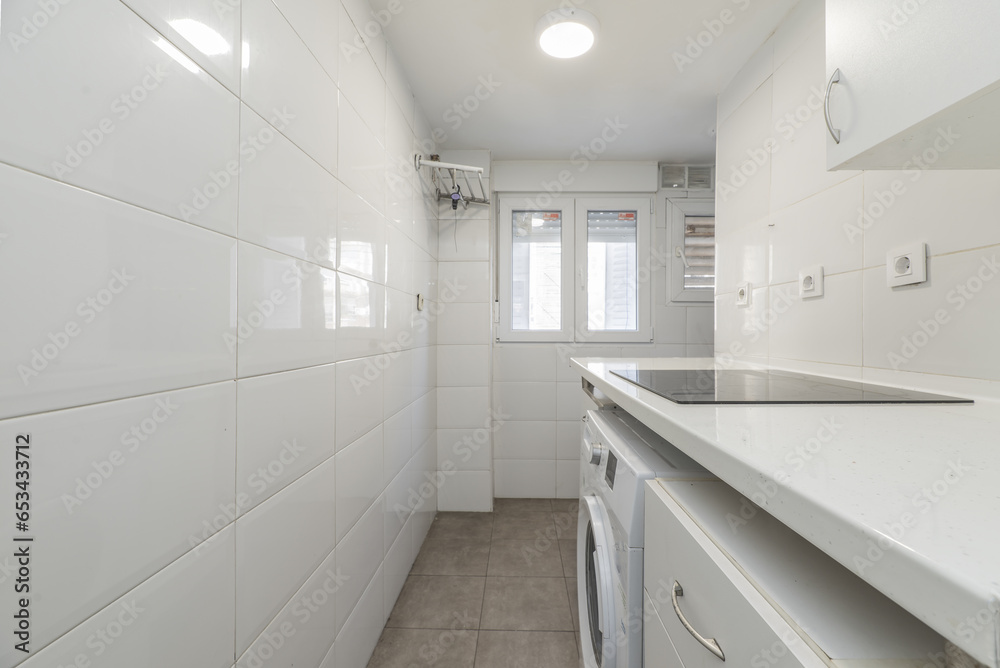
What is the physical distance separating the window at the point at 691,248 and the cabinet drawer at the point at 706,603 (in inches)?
90.0

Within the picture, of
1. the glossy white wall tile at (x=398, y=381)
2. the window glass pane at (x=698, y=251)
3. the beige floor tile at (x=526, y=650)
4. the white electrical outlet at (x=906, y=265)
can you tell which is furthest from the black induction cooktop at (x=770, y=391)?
the window glass pane at (x=698, y=251)

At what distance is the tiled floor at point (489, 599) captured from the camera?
4.62ft

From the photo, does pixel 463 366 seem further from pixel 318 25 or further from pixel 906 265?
pixel 906 265

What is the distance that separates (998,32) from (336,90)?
4.14 feet

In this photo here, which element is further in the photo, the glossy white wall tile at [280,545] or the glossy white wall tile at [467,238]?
the glossy white wall tile at [467,238]

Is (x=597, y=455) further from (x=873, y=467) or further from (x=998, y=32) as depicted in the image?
(x=998, y=32)

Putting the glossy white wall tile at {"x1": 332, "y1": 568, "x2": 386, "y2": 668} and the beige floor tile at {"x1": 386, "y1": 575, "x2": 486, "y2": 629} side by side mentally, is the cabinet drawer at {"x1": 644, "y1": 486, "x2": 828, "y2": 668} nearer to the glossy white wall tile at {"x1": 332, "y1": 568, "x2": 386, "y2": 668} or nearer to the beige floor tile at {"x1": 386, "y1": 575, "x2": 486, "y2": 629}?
the glossy white wall tile at {"x1": 332, "y1": 568, "x2": 386, "y2": 668}

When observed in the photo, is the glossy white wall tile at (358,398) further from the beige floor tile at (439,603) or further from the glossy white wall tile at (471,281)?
the glossy white wall tile at (471,281)

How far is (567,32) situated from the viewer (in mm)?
1391

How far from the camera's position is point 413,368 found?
1.94m

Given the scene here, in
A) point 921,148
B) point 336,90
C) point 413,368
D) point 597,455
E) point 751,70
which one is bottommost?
point 597,455

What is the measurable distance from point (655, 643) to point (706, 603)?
9.7 inches

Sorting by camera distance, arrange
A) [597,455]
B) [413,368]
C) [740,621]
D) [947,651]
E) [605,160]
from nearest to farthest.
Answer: [947,651] < [740,621] < [597,455] < [413,368] < [605,160]

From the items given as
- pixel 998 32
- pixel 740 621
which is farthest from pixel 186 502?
pixel 998 32
